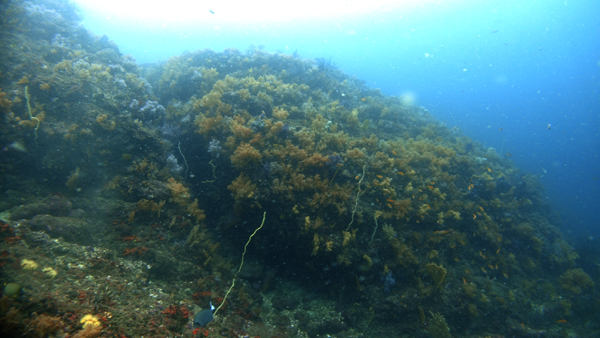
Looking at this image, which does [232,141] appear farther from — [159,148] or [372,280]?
[372,280]

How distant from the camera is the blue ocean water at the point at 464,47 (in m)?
73.7

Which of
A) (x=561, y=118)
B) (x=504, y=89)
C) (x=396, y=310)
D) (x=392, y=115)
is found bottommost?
(x=396, y=310)

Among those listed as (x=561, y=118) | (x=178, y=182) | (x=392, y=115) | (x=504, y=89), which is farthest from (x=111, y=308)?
(x=504, y=89)

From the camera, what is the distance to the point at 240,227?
628 cm

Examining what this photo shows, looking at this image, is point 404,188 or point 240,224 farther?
point 404,188

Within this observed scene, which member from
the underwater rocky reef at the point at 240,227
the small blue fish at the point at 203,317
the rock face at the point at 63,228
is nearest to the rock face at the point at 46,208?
the underwater rocky reef at the point at 240,227

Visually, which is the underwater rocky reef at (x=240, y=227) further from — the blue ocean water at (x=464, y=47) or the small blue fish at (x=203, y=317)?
the blue ocean water at (x=464, y=47)

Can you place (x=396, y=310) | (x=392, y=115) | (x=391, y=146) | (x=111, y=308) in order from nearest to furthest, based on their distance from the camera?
1. (x=111, y=308)
2. (x=396, y=310)
3. (x=391, y=146)
4. (x=392, y=115)

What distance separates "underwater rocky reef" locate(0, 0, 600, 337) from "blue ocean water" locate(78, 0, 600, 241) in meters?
63.2

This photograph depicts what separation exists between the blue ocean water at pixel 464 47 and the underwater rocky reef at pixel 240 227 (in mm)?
63209

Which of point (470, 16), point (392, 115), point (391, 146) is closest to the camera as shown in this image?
point (391, 146)

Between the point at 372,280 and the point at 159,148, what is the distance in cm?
788

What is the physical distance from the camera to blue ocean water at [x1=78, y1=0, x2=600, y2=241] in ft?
242

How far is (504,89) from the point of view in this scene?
11762 centimetres
